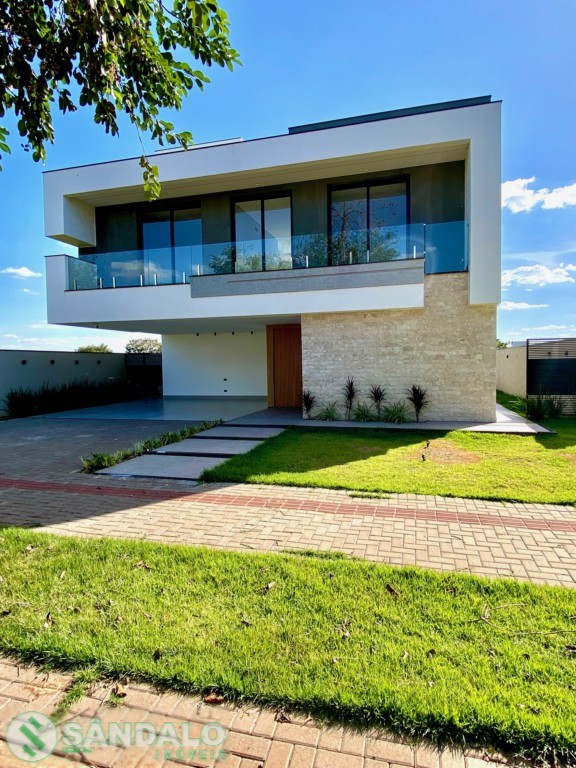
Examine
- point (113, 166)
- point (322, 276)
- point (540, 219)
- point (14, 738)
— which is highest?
point (113, 166)

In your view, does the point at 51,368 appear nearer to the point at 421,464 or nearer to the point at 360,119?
the point at 360,119

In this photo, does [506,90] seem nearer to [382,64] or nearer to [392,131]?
[392,131]

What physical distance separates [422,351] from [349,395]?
2337mm

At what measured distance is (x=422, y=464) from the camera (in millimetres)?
7332

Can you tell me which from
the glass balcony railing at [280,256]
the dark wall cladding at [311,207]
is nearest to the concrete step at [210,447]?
the glass balcony railing at [280,256]

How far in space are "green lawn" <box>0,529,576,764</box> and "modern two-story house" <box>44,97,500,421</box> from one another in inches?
343

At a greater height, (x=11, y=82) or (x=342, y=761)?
(x=11, y=82)

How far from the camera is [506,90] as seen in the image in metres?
10.8

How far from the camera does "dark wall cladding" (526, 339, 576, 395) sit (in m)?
13.0

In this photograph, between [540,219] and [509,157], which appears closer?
[509,157]

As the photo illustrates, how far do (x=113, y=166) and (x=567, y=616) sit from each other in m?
14.8

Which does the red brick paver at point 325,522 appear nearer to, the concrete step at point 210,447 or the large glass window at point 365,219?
the concrete step at point 210,447

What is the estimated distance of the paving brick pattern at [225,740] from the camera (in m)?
A: 1.94

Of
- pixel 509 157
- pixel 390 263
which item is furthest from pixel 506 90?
pixel 390 263
